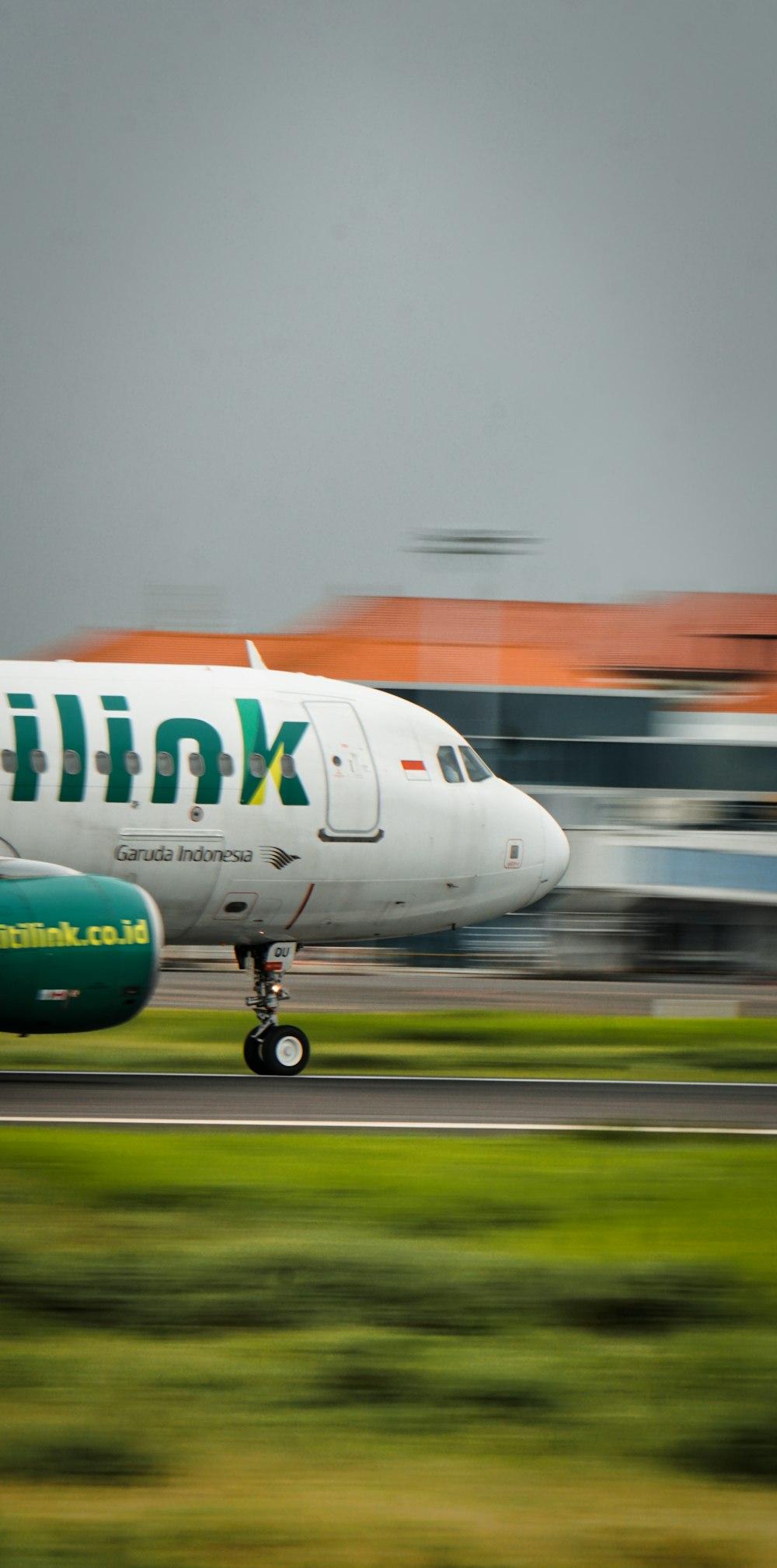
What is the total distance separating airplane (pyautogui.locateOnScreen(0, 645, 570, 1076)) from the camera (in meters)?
16.5

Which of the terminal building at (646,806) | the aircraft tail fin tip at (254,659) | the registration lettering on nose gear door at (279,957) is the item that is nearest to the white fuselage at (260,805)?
the registration lettering on nose gear door at (279,957)

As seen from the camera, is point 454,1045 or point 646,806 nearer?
point 454,1045

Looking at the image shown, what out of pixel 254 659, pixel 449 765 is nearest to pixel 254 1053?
pixel 449 765

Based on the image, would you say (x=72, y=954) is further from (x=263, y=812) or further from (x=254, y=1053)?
(x=254, y=1053)

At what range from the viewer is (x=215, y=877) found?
1703 centimetres

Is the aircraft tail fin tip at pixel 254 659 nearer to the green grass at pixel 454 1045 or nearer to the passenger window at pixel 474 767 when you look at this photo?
the passenger window at pixel 474 767

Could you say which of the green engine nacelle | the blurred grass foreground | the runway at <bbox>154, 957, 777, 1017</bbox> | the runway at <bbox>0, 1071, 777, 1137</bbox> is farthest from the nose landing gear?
the runway at <bbox>154, 957, 777, 1017</bbox>

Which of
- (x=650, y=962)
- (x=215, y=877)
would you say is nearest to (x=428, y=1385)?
(x=215, y=877)

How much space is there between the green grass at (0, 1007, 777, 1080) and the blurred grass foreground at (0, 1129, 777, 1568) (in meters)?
7.51

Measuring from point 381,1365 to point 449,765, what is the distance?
478 inches

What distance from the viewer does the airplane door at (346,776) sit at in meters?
17.8

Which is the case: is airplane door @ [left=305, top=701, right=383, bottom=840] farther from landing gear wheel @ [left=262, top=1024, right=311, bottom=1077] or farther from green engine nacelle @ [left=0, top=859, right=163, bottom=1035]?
green engine nacelle @ [left=0, top=859, right=163, bottom=1035]

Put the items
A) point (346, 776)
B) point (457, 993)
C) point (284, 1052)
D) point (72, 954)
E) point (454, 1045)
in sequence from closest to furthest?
point (72, 954), point (284, 1052), point (346, 776), point (454, 1045), point (457, 993)

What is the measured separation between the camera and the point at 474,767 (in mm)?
19156
